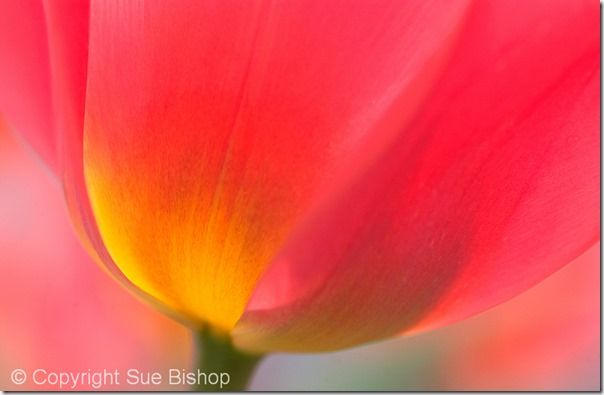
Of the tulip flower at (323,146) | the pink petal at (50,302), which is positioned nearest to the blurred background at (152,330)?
the pink petal at (50,302)

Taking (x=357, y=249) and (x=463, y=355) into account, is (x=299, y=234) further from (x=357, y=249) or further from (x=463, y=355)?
Answer: (x=463, y=355)

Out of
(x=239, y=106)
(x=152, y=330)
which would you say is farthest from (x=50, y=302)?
(x=239, y=106)

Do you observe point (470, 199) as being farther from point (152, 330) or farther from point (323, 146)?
point (152, 330)

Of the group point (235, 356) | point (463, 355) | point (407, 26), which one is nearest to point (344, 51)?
point (407, 26)

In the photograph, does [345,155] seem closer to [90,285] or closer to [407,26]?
[407,26]

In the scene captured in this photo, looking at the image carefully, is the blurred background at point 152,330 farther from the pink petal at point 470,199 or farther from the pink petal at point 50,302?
the pink petal at point 470,199

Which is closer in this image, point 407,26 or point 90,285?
point 407,26

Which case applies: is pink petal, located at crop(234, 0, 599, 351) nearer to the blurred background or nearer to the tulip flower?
the tulip flower
